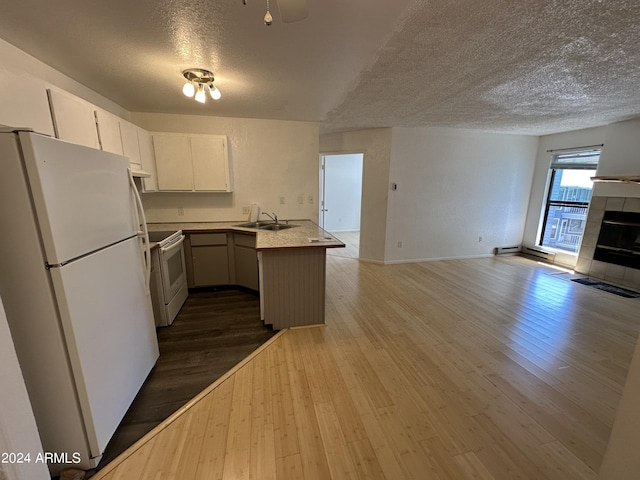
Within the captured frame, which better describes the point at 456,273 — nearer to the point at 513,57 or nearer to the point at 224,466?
the point at 513,57

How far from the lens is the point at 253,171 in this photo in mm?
3951

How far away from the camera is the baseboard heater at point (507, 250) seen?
555cm

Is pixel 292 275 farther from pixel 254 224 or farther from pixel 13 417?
pixel 13 417

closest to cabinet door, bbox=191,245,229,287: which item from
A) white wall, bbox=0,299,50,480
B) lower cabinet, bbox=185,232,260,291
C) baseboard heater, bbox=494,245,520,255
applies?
lower cabinet, bbox=185,232,260,291

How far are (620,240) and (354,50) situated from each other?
493 centimetres

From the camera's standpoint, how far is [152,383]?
1926 mm

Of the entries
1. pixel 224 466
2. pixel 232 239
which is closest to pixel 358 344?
pixel 224 466

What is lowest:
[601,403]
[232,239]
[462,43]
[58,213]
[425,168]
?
[601,403]

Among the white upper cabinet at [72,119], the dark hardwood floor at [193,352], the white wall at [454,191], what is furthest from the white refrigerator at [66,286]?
the white wall at [454,191]

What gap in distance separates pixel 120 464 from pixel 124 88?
124 inches

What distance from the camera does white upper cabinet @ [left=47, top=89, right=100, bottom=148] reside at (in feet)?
5.89

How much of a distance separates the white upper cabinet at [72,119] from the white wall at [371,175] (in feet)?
11.7

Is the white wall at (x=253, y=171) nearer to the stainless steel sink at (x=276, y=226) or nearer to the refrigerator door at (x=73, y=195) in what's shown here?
the stainless steel sink at (x=276, y=226)

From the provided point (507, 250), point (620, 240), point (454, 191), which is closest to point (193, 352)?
point (454, 191)
